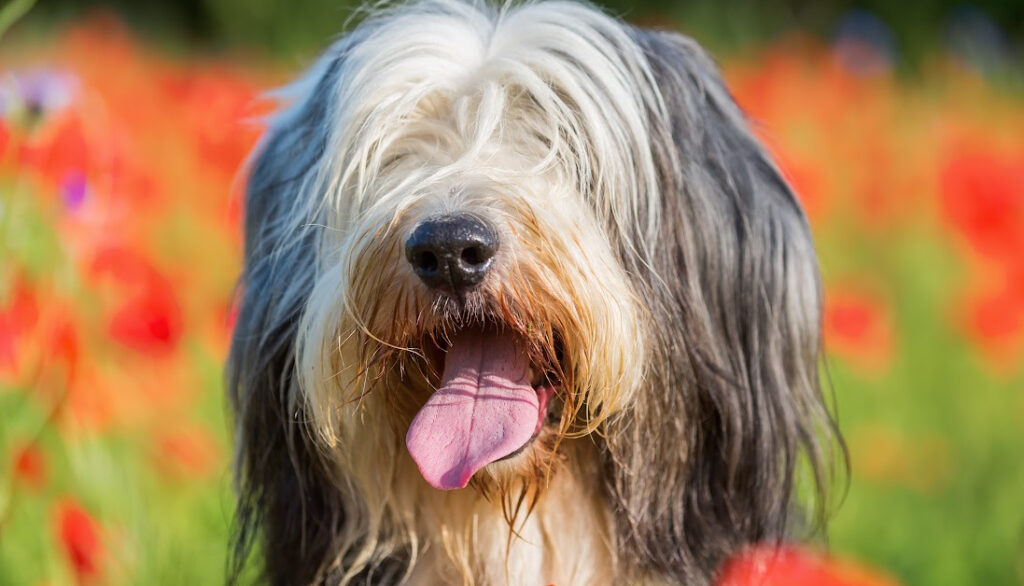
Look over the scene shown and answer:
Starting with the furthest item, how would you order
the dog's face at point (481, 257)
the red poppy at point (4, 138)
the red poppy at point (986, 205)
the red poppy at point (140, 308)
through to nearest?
the red poppy at point (986, 205) → the red poppy at point (140, 308) → the red poppy at point (4, 138) → the dog's face at point (481, 257)

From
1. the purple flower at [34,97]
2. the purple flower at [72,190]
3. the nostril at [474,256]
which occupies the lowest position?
the purple flower at [72,190]

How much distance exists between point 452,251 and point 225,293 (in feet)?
11.1

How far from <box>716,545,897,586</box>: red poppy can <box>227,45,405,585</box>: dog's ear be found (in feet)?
2.42

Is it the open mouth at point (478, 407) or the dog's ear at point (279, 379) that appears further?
the dog's ear at point (279, 379)

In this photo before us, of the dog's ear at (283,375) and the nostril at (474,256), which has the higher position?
the nostril at (474,256)

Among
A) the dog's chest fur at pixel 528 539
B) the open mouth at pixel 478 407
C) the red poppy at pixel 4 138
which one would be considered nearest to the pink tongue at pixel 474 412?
the open mouth at pixel 478 407

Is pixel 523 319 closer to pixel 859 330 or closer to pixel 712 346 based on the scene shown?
pixel 712 346

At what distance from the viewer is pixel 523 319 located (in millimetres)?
2105

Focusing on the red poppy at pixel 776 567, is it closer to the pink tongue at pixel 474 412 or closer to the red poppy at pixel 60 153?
the pink tongue at pixel 474 412

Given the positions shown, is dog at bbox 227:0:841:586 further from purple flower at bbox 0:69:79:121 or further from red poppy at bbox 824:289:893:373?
red poppy at bbox 824:289:893:373

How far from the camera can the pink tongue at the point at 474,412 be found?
2.15 m

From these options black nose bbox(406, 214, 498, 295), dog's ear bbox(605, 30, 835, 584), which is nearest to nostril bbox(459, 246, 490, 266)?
black nose bbox(406, 214, 498, 295)

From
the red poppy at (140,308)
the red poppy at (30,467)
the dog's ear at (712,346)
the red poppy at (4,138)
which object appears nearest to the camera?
the dog's ear at (712,346)

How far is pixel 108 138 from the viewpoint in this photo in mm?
3287
